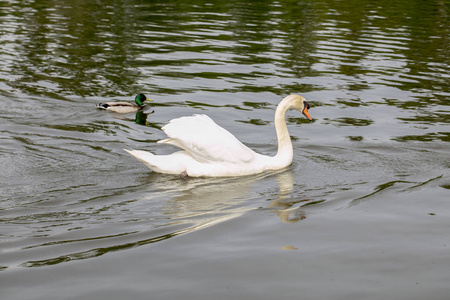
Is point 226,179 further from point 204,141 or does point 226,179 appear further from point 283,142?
A: point 283,142

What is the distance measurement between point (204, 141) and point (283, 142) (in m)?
1.52

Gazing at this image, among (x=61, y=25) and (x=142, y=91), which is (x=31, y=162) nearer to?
(x=142, y=91)

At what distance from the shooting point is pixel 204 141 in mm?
10523

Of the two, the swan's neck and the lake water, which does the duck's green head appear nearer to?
the lake water

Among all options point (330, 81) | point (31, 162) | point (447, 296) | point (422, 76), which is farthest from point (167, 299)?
point (422, 76)

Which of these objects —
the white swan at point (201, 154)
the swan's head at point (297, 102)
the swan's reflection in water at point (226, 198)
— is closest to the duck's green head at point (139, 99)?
the swan's head at point (297, 102)

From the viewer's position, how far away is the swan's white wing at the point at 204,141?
10.5m

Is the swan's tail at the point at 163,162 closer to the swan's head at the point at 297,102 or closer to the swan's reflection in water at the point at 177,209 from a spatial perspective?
the swan's reflection in water at the point at 177,209

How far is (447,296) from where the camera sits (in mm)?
6703

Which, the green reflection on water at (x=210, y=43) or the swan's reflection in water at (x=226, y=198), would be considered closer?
the swan's reflection in water at (x=226, y=198)

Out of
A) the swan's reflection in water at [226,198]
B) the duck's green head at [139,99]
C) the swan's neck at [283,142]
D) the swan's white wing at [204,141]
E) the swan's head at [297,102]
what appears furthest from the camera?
A: the duck's green head at [139,99]

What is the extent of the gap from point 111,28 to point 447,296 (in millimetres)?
20132

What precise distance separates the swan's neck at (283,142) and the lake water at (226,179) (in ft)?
0.90

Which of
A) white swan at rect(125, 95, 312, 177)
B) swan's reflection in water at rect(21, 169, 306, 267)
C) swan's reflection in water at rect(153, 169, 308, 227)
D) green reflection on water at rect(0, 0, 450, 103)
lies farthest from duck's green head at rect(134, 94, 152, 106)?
swan's reflection in water at rect(153, 169, 308, 227)
